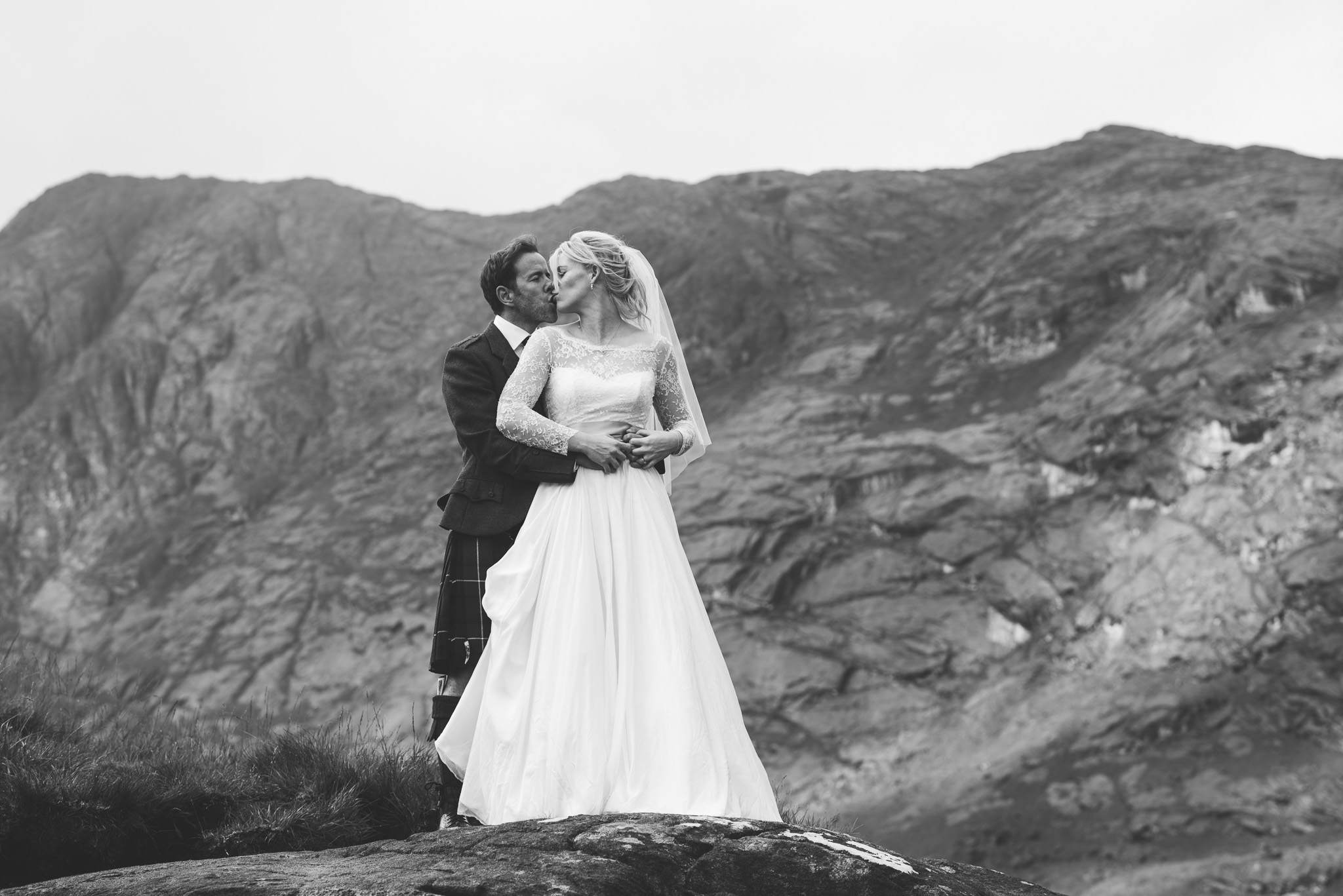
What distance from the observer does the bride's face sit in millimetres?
5285

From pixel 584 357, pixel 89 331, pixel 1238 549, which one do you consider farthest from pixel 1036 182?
pixel 584 357

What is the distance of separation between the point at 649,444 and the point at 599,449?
0.20m

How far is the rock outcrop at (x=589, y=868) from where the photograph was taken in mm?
3604

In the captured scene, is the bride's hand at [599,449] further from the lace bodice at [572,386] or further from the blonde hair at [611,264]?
the blonde hair at [611,264]

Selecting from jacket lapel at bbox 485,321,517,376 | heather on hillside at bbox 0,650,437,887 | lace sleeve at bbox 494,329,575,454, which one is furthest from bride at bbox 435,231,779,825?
heather on hillside at bbox 0,650,437,887

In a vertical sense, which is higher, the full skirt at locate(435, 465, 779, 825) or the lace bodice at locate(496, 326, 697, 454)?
the lace bodice at locate(496, 326, 697, 454)

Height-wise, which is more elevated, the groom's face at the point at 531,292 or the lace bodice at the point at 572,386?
the groom's face at the point at 531,292

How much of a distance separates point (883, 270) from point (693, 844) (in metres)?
28.0

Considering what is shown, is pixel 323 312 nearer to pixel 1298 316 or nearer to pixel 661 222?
pixel 661 222

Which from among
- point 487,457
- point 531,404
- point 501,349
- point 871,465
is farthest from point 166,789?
point 871,465

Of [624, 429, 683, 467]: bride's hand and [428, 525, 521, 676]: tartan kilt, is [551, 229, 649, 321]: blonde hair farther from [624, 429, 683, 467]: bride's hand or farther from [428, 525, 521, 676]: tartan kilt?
[428, 525, 521, 676]: tartan kilt

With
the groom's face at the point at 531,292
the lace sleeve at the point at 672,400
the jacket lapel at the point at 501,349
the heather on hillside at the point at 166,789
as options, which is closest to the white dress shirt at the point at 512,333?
the jacket lapel at the point at 501,349

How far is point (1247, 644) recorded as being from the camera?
715 inches

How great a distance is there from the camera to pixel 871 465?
23.9 meters
